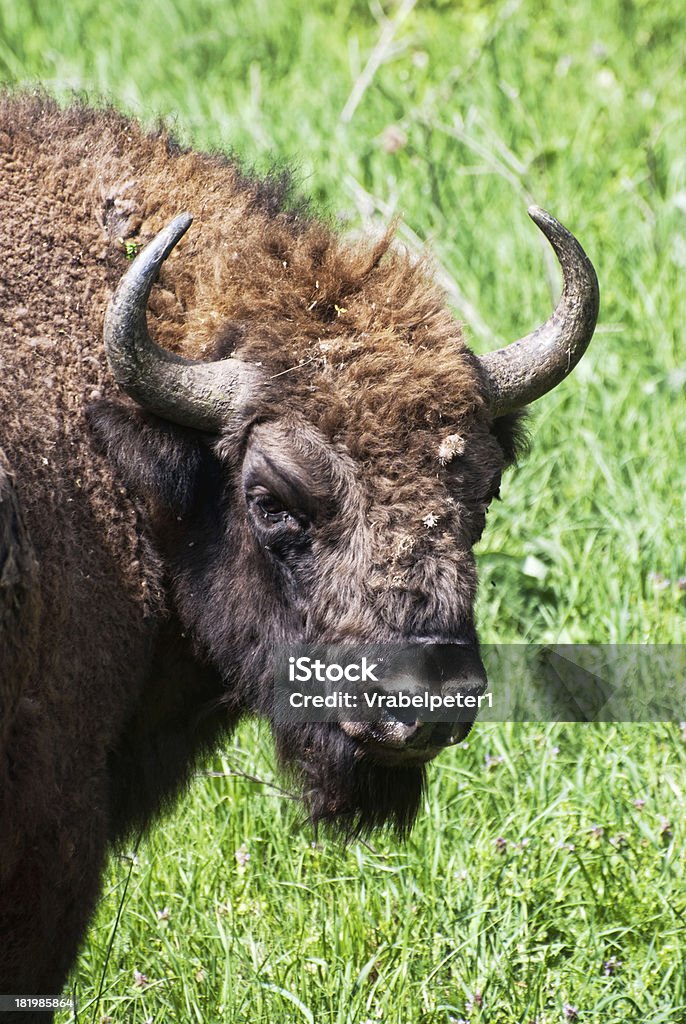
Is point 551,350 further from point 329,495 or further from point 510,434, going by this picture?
point 329,495

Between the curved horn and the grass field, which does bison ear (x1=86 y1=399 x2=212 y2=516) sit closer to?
the curved horn

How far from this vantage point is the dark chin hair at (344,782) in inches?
163

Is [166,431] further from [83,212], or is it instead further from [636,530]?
[636,530]

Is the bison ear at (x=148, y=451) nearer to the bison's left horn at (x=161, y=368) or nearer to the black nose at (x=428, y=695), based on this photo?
the bison's left horn at (x=161, y=368)

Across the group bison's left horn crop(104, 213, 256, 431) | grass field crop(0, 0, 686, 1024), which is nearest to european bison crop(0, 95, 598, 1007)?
bison's left horn crop(104, 213, 256, 431)

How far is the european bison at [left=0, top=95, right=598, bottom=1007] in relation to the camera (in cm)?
376

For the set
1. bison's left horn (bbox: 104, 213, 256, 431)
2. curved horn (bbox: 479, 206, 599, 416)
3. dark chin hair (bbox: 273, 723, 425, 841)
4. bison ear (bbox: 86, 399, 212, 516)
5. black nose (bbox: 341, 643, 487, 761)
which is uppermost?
curved horn (bbox: 479, 206, 599, 416)

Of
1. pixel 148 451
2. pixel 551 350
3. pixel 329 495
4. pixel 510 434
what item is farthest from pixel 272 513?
pixel 551 350

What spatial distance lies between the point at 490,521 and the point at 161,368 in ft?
11.6

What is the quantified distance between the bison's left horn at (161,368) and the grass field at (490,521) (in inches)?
64.4

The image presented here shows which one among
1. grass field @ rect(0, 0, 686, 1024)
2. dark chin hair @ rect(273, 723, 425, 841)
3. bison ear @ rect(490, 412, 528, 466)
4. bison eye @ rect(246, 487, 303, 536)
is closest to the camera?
bison eye @ rect(246, 487, 303, 536)

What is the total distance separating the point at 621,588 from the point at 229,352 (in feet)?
10.5

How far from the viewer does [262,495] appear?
13.1 ft

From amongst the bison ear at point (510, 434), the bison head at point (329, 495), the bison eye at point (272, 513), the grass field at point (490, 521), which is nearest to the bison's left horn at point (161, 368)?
the bison head at point (329, 495)
